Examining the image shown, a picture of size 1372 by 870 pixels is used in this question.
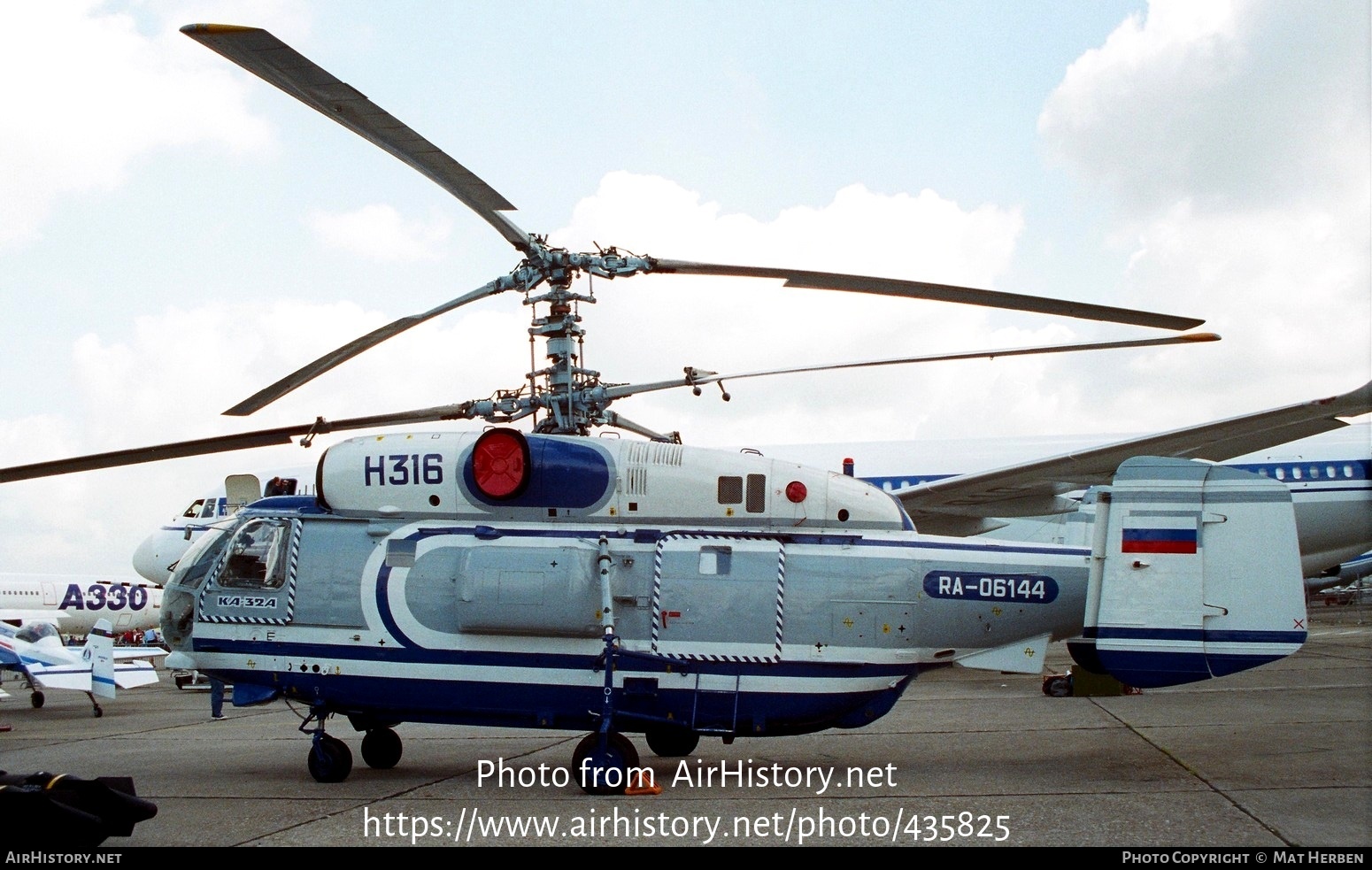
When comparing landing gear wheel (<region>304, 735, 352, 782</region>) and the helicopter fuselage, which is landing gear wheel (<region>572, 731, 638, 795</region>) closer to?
the helicopter fuselage

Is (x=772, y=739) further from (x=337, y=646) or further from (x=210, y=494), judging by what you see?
(x=210, y=494)

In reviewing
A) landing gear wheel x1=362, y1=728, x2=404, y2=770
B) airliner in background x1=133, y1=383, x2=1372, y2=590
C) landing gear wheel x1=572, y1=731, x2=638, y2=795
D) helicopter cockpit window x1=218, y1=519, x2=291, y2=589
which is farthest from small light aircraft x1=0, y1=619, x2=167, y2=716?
landing gear wheel x1=572, y1=731, x2=638, y2=795

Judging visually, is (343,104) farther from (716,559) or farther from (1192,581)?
(1192,581)

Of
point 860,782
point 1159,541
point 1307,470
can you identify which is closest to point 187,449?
point 860,782

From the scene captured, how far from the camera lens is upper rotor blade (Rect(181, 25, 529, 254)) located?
555cm

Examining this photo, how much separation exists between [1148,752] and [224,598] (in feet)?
25.6

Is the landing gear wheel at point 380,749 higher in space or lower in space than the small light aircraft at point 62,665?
higher

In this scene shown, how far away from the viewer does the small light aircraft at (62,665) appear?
682 inches

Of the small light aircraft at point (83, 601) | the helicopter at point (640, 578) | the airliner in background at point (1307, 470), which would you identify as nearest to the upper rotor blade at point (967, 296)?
the helicopter at point (640, 578)

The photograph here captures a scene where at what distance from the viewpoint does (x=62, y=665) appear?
1830 centimetres

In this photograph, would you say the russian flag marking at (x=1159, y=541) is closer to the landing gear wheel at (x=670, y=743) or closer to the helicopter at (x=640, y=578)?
the helicopter at (x=640, y=578)

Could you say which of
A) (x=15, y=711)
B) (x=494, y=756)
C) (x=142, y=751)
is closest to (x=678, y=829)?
(x=494, y=756)

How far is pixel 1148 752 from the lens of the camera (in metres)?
8.97

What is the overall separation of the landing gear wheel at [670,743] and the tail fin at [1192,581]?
11.0ft
